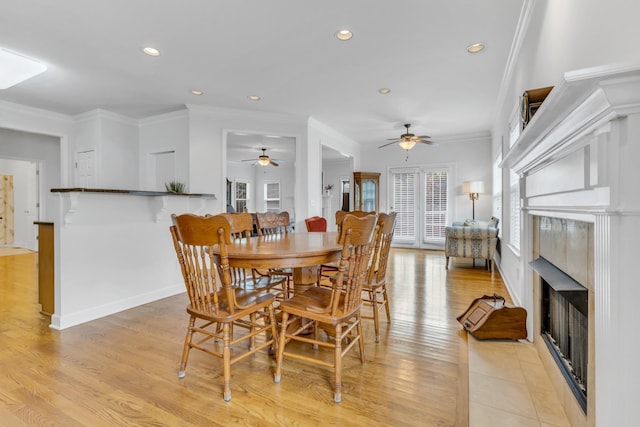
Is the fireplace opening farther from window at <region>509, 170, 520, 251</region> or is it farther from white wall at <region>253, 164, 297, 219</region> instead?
white wall at <region>253, 164, 297, 219</region>

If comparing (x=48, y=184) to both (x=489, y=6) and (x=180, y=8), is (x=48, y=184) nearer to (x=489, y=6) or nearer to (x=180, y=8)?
(x=180, y=8)

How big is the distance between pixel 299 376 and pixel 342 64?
9.90 ft

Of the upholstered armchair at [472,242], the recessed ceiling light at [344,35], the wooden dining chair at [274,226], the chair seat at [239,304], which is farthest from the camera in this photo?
the upholstered armchair at [472,242]

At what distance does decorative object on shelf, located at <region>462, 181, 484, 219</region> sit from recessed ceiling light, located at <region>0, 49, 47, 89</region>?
702cm

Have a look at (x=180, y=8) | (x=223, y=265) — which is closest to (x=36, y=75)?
(x=180, y=8)

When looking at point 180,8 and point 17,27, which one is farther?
point 17,27

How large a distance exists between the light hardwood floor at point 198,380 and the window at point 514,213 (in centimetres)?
129

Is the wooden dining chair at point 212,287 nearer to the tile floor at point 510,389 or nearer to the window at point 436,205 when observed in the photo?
the tile floor at point 510,389

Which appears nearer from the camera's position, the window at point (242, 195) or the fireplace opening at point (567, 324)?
the fireplace opening at point (567, 324)

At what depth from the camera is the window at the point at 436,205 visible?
7.41m

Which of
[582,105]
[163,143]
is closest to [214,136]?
[163,143]

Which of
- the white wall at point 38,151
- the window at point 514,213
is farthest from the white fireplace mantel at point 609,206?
the white wall at point 38,151

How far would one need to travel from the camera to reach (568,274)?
1.54 m

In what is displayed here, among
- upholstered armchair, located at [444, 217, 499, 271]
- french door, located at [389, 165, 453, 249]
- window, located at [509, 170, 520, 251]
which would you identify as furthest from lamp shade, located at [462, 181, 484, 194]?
window, located at [509, 170, 520, 251]
